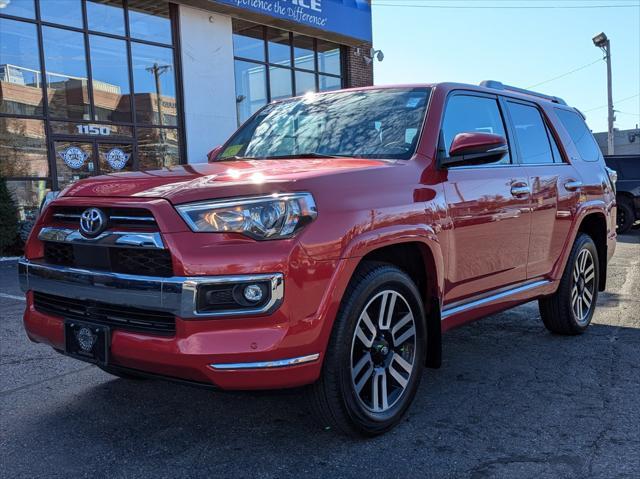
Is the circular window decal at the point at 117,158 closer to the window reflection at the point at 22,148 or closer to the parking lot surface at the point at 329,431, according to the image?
the window reflection at the point at 22,148

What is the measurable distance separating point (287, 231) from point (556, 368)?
2.55 m

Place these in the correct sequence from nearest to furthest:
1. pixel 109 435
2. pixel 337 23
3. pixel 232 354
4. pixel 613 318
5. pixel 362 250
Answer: pixel 232 354
pixel 362 250
pixel 109 435
pixel 613 318
pixel 337 23

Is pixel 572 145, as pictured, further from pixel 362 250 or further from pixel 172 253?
pixel 172 253

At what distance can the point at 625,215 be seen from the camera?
13.6 m

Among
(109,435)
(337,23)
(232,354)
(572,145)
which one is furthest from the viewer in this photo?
(337,23)

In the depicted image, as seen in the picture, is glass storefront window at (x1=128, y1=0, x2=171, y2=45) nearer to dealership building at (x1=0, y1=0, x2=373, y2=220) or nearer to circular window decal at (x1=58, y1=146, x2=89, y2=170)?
dealership building at (x1=0, y1=0, x2=373, y2=220)

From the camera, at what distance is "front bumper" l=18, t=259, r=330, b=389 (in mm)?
2541

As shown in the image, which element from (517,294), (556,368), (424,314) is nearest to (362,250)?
(424,314)

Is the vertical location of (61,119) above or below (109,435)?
above

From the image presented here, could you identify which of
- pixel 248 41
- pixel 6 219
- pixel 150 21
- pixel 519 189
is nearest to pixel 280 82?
pixel 248 41

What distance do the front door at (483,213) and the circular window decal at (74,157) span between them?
30.3 feet

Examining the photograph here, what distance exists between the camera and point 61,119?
11.2 m

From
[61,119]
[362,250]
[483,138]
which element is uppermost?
[61,119]

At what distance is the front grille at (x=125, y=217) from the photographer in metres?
2.67
